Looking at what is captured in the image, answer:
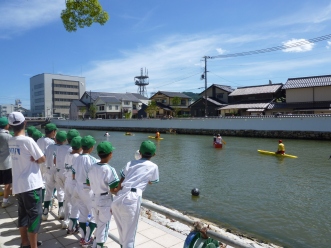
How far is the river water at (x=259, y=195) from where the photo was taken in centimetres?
608

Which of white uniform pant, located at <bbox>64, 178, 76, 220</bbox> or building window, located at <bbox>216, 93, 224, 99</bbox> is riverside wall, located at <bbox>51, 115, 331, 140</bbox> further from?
white uniform pant, located at <bbox>64, 178, 76, 220</bbox>

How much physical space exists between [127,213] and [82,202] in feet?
4.14

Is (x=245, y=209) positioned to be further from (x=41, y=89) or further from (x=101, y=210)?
(x=41, y=89)

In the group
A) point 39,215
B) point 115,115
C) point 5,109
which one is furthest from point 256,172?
point 5,109

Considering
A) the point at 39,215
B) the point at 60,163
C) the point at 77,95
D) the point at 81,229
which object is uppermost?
the point at 77,95

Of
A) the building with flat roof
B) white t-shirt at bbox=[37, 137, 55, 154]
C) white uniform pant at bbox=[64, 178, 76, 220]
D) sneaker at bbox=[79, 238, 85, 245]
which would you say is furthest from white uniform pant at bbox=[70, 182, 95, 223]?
the building with flat roof

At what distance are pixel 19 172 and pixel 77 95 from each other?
8543 cm

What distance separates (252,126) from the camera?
98.1 ft

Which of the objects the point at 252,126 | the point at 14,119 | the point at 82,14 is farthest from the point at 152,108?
the point at 14,119

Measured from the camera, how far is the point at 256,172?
476 inches

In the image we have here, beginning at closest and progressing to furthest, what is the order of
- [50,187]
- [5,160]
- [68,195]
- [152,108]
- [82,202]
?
[82,202] < [68,195] < [50,187] < [5,160] < [152,108]

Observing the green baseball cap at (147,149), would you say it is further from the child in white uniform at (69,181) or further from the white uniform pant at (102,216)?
the child in white uniform at (69,181)

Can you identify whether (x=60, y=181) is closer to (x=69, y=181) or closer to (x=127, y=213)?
(x=69, y=181)

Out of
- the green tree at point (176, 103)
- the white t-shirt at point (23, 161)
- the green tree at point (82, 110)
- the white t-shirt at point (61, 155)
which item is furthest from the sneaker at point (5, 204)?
the green tree at point (82, 110)
